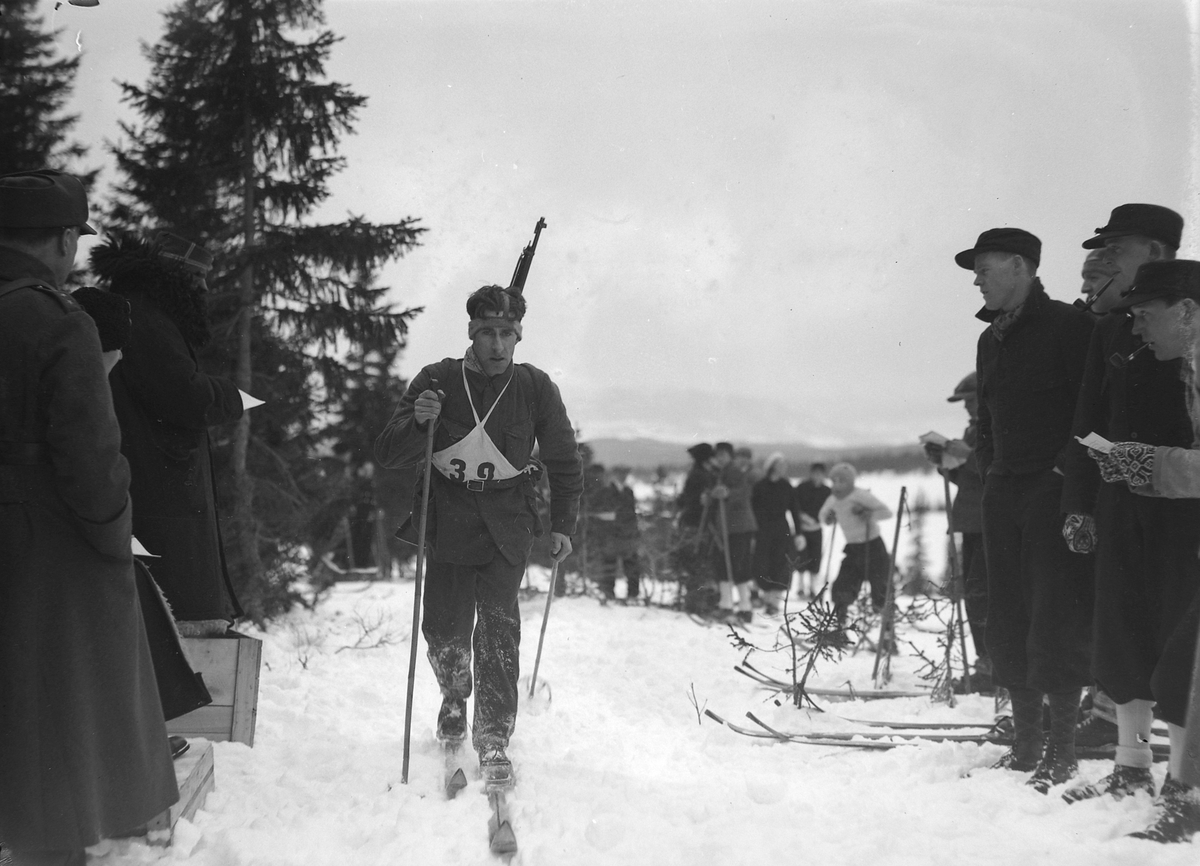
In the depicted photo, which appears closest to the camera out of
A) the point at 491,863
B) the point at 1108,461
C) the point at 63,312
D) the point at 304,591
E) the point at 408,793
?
the point at 63,312

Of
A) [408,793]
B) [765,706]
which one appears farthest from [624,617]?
[408,793]

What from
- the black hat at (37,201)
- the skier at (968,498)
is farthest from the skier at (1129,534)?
the black hat at (37,201)

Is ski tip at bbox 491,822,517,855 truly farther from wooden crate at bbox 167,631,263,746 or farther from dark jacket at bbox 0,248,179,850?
wooden crate at bbox 167,631,263,746

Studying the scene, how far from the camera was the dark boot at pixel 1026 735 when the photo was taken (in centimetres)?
329

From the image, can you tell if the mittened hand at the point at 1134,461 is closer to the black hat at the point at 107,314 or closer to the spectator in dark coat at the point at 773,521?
the black hat at the point at 107,314

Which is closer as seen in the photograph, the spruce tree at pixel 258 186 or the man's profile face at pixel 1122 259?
the man's profile face at pixel 1122 259

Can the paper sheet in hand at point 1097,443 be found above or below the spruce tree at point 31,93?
below

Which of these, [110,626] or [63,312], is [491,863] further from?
[63,312]

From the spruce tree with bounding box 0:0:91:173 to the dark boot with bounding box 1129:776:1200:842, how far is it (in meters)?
4.61

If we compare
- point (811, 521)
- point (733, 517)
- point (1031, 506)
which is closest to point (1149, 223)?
point (1031, 506)

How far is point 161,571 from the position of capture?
305cm

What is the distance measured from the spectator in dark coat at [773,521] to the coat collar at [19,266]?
282 inches

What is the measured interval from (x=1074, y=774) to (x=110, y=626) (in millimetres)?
3081

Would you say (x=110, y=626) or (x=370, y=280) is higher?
(x=370, y=280)
